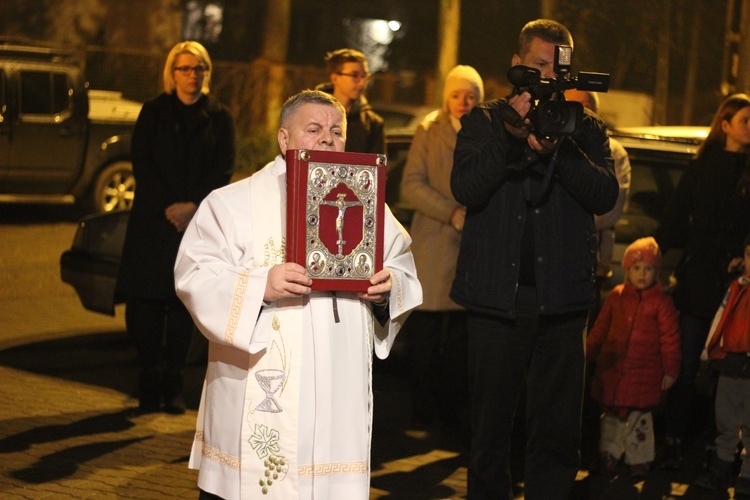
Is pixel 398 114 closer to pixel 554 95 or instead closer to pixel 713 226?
pixel 713 226

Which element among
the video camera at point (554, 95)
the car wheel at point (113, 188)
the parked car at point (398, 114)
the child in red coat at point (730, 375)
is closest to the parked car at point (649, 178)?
the child in red coat at point (730, 375)

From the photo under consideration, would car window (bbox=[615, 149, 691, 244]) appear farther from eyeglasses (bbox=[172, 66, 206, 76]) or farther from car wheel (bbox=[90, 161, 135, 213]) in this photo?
car wheel (bbox=[90, 161, 135, 213])

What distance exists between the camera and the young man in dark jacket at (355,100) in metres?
7.67

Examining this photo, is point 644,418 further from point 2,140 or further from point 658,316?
point 2,140

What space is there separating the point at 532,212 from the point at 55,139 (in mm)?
12627

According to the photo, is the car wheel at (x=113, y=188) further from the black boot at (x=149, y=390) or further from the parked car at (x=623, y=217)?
the black boot at (x=149, y=390)

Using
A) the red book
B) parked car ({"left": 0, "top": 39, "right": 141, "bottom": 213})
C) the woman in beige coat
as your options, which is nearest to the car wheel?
parked car ({"left": 0, "top": 39, "right": 141, "bottom": 213})

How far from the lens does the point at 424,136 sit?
7.81 m

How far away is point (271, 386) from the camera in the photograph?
4469 mm

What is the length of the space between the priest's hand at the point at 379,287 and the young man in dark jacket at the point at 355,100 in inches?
125

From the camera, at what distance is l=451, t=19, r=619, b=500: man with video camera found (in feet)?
17.9

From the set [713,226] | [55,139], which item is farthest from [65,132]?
[713,226]

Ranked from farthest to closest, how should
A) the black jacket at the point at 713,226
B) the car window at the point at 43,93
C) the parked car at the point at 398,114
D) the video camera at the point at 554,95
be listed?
the parked car at the point at 398,114 < the car window at the point at 43,93 < the black jacket at the point at 713,226 < the video camera at the point at 554,95

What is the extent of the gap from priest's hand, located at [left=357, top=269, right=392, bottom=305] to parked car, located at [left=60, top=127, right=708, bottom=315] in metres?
3.55
